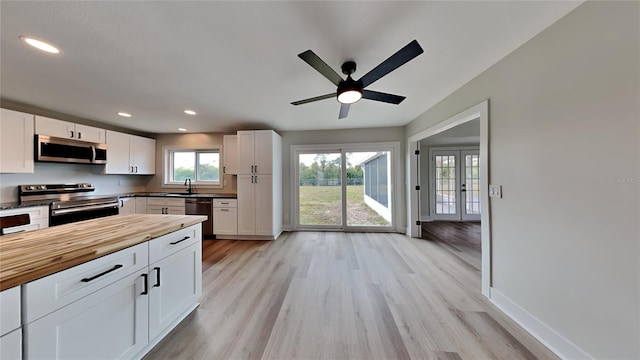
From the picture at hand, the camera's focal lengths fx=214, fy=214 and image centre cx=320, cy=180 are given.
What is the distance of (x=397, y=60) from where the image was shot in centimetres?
158

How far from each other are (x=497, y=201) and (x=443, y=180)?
4245 millimetres

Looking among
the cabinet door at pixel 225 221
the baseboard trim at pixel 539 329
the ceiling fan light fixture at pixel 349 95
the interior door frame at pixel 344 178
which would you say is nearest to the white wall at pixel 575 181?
the baseboard trim at pixel 539 329

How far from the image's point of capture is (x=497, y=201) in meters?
2.05

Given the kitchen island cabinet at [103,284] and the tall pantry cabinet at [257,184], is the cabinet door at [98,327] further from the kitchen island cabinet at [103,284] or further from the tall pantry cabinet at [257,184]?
the tall pantry cabinet at [257,184]

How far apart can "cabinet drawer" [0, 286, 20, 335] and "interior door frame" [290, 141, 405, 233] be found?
4.01m

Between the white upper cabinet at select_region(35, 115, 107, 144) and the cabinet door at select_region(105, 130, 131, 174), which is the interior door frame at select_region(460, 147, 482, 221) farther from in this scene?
the white upper cabinet at select_region(35, 115, 107, 144)

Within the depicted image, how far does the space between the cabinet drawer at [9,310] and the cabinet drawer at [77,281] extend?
0.03 m

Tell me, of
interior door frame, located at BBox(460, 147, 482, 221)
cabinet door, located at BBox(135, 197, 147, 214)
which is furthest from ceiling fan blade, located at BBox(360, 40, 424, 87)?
interior door frame, located at BBox(460, 147, 482, 221)

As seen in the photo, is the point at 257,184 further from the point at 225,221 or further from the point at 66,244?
the point at 66,244

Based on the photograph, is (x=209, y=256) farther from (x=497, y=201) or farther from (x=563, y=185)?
(x=563, y=185)

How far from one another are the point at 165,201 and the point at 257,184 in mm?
1949

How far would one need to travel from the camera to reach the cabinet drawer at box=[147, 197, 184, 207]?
14.2ft

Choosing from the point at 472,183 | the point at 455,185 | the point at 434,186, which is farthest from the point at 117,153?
the point at 472,183

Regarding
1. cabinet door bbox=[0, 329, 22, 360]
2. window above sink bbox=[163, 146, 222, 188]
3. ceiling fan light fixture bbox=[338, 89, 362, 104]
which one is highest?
ceiling fan light fixture bbox=[338, 89, 362, 104]
